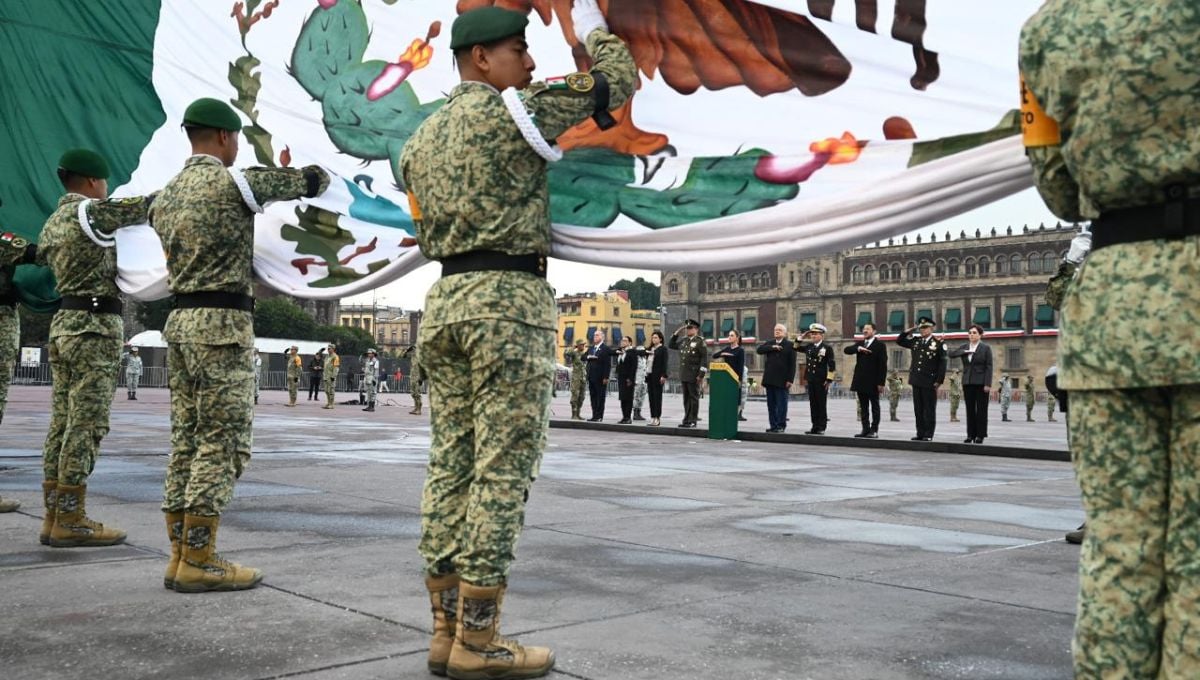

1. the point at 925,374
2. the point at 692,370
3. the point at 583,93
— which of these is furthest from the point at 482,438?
the point at 692,370

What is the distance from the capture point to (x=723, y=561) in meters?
4.93

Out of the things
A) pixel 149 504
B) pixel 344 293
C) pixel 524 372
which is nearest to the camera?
pixel 524 372

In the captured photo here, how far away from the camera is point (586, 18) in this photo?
3590mm

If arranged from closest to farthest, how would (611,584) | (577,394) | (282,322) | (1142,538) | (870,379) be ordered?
1. (1142,538)
2. (611,584)
3. (870,379)
4. (577,394)
5. (282,322)

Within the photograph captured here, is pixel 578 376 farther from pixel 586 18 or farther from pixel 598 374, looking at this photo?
pixel 586 18

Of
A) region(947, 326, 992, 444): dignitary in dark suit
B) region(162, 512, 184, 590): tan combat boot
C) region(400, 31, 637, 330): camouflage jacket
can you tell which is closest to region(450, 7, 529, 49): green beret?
region(400, 31, 637, 330): camouflage jacket

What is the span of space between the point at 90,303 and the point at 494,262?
3.21 meters

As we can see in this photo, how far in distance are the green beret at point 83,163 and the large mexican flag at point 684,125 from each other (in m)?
0.46

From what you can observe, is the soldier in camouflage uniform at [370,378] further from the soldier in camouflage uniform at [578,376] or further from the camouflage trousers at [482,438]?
the camouflage trousers at [482,438]

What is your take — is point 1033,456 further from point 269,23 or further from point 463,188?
point 463,188

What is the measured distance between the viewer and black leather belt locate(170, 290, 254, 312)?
14.1 ft

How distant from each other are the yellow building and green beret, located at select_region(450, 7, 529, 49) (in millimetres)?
111468

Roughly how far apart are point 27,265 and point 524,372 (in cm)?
438

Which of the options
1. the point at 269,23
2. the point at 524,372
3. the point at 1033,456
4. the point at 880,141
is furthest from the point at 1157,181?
the point at 1033,456
